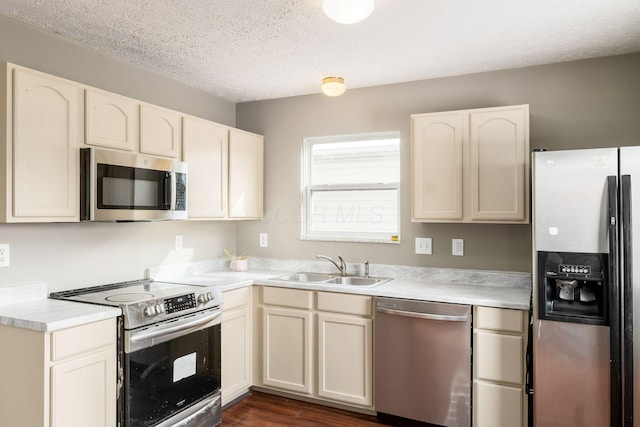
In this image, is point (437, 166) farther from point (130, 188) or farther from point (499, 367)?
point (130, 188)

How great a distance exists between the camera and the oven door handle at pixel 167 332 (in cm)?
234

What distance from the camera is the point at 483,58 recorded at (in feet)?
9.73

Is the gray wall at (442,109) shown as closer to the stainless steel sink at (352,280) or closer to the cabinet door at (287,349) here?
the stainless steel sink at (352,280)

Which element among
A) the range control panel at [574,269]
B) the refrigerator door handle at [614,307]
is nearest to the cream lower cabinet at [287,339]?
the range control panel at [574,269]

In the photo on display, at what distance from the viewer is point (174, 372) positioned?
2578 millimetres

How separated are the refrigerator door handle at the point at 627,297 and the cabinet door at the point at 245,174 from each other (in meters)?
2.61

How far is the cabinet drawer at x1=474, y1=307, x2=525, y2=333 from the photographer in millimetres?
2570

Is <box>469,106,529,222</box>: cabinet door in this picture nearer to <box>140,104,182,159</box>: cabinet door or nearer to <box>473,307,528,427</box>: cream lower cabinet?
<box>473,307,528,427</box>: cream lower cabinet

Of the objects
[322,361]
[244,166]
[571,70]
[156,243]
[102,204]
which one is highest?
[571,70]

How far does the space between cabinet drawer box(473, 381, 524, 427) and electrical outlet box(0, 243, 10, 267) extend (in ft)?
8.97

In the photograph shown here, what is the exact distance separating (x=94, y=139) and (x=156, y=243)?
103 cm

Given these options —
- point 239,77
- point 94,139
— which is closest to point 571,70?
point 239,77

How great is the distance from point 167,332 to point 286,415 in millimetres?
1123

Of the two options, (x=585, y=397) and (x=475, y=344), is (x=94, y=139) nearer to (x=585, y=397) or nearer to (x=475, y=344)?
(x=475, y=344)
